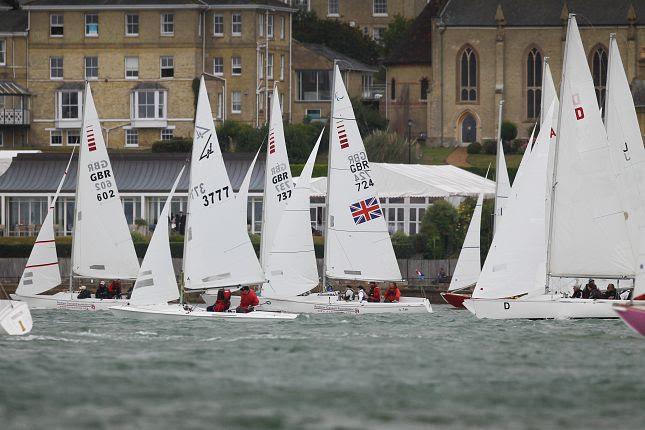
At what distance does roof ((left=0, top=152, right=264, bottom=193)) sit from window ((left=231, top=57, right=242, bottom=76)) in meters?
26.9

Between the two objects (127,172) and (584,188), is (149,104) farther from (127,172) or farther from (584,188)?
(584,188)

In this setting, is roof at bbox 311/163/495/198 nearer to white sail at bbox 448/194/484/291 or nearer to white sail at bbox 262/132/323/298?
white sail at bbox 448/194/484/291

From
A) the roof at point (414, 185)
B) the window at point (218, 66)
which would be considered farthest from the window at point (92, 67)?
the roof at point (414, 185)

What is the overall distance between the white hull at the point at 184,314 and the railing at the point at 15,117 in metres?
61.4

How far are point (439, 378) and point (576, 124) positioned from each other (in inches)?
545

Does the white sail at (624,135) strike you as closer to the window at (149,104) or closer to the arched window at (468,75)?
the window at (149,104)

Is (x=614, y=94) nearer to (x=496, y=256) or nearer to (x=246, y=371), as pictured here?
(x=496, y=256)

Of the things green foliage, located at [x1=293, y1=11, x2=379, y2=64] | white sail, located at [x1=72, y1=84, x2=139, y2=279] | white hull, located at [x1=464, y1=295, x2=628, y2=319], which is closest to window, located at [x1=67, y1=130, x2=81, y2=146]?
green foliage, located at [x1=293, y1=11, x2=379, y2=64]

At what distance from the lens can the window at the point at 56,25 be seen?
4395 inches

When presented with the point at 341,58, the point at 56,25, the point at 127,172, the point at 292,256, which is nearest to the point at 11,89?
the point at 56,25

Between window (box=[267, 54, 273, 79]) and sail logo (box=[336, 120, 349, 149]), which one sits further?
window (box=[267, 54, 273, 79])

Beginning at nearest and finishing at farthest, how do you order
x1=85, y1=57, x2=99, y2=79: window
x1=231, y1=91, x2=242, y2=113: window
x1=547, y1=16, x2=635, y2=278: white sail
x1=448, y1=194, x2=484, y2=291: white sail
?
x1=547, y1=16, x2=635, y2=278: white sail
x1=448, y1=194, x2=484, y2=291: white sail
x1=85, y1=57, x2=99, y2=79: window
x1=231, y1=91, x2=242, y2=113: window

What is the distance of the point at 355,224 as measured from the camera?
2191 inches

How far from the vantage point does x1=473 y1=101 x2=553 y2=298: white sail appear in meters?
50.1
